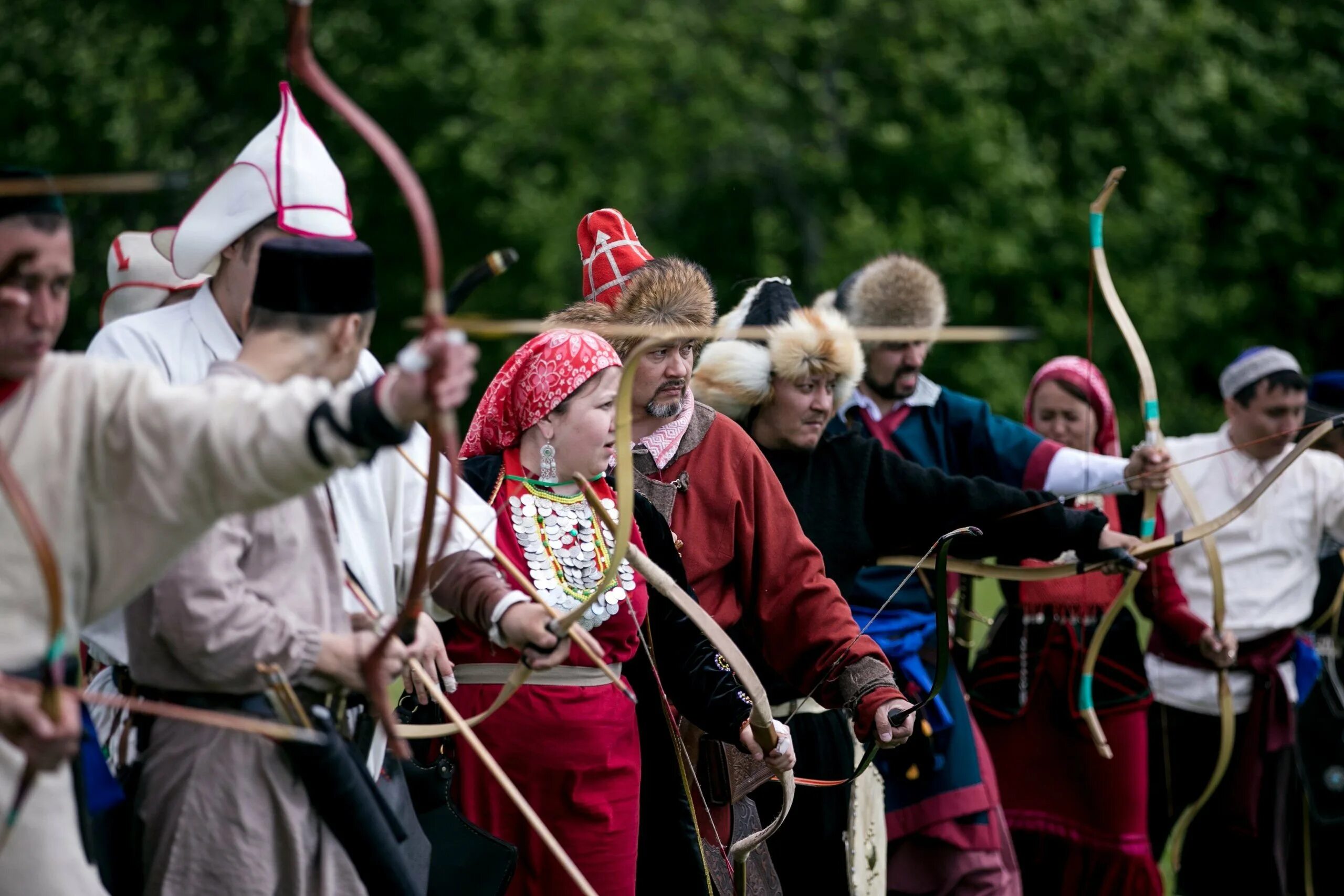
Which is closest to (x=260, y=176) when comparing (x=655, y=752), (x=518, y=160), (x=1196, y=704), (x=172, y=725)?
(x=172, y=725)

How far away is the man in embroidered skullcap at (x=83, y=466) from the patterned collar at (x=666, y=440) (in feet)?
5.79

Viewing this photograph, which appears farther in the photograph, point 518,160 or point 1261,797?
point 518,160

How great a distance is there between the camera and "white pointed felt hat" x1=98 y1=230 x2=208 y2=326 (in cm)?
447

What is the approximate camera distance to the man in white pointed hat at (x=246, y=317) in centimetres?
333

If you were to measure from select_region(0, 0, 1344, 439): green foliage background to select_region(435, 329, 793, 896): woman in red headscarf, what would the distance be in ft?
48.3

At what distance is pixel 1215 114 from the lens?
2027 cm

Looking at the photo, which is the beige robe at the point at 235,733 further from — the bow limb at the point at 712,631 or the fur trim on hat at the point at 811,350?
the fur trim on hat at the point at 811,350

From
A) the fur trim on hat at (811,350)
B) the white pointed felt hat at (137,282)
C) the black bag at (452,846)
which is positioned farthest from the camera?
the fur trim on hat at (811,350)

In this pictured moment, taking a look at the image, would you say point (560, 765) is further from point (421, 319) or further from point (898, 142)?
point (898, 142)

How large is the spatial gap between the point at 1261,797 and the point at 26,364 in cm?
503

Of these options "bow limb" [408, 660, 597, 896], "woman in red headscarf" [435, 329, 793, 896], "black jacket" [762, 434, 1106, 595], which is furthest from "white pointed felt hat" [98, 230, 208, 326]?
"black jacket" [762, 434, 1106, 595]

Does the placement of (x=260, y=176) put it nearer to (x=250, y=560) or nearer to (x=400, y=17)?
(x=250, y=560)

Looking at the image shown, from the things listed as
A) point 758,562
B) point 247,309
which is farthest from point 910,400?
point 247,309

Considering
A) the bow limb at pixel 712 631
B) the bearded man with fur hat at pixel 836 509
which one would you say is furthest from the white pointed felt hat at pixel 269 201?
the bearded man with fur hat at pixel 836 509
